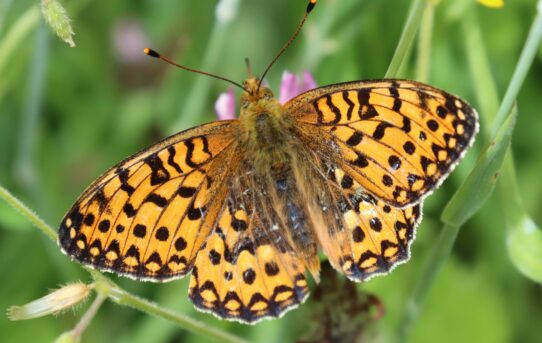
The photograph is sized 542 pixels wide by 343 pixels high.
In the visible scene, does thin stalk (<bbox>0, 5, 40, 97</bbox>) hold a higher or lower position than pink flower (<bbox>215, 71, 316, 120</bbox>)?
higher

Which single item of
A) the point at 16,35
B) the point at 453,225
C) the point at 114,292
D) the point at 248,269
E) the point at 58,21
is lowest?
the point at 453,225

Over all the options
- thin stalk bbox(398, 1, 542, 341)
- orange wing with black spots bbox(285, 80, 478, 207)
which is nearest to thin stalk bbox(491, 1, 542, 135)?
thin stalk bbox(398, 1, 542, 341)

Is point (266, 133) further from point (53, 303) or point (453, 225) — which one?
point (53, 303)

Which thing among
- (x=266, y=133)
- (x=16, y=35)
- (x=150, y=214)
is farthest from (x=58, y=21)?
(x=16, y=35)

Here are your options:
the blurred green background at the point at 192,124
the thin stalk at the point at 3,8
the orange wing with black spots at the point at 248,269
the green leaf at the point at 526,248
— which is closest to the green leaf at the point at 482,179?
the green leaf at the point at 526,248

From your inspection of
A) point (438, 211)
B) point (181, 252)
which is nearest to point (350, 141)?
point (181, 252)

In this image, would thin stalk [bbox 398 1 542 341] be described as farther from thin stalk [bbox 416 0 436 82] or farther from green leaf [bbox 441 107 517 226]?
thin stalk [bbox 416 0 436 82]

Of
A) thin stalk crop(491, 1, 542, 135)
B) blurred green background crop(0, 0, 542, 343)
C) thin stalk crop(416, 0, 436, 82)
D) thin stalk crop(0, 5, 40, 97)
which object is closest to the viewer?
thin stalk crop(491, 1, 542, 135)

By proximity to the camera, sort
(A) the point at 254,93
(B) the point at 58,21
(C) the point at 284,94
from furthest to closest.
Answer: (C) the point at 284,94 < (A) the point at 254,93 < (B) the point at 58,21
